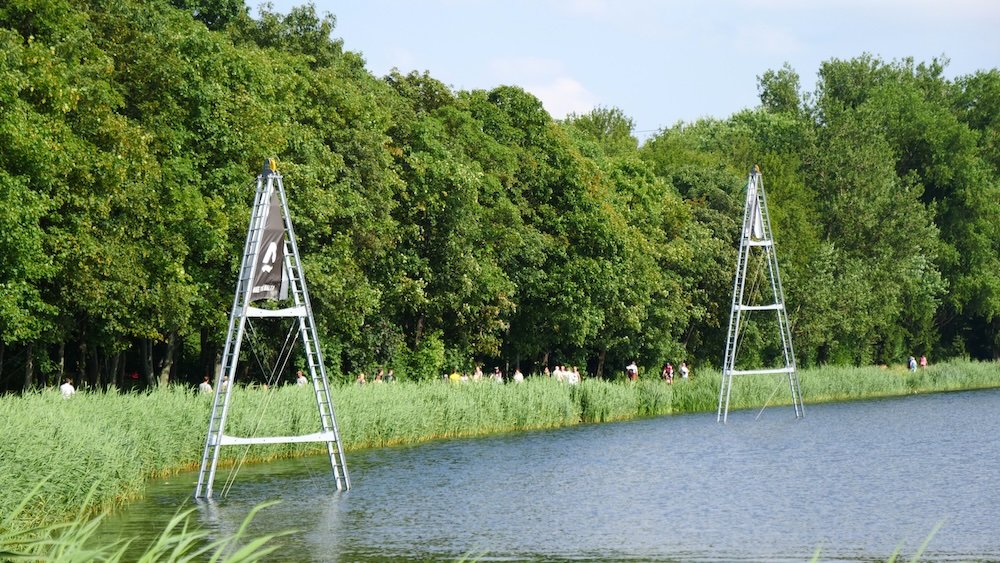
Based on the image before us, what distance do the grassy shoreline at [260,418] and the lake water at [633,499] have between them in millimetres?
818

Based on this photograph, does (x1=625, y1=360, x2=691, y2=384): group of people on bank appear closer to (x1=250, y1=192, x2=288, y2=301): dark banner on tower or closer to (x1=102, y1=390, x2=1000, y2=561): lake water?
(x1=102, y1=390, x2=1000, y2=561): lake water

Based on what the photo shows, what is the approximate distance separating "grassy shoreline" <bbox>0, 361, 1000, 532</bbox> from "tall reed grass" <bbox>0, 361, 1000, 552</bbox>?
0.03m

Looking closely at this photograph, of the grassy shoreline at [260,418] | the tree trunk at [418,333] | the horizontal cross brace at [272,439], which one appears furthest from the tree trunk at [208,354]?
Result: the horizontal cross brace at [272,439]

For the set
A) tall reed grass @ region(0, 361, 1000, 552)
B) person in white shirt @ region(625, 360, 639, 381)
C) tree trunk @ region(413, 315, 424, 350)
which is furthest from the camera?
person in white shirt @ region(625, 360, 639, 381)

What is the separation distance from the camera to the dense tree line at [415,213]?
1400 inches

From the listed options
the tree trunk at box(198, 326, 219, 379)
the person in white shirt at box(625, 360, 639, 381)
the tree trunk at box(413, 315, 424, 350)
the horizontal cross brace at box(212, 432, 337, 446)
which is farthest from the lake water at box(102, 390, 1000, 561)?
the person in white shirt at box(625, 360, 639, 381)

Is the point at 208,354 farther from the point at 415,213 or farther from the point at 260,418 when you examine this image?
the point at 260,418

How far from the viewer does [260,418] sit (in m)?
29.6

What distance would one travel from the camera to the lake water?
19.0 metres

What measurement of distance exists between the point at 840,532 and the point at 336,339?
28.5 metres

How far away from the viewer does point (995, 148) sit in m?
91.6

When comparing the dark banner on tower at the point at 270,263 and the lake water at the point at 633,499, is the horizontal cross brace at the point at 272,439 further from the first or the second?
the dark banner on tower at the point at 270,263

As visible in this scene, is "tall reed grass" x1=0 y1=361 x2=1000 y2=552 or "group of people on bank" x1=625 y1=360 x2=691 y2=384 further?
"group of people on bank" x1=625 y1=360 x2=691 y2=384

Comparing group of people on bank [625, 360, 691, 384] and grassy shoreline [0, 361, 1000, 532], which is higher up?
group of people on bank [625, 360, 691, 384]
